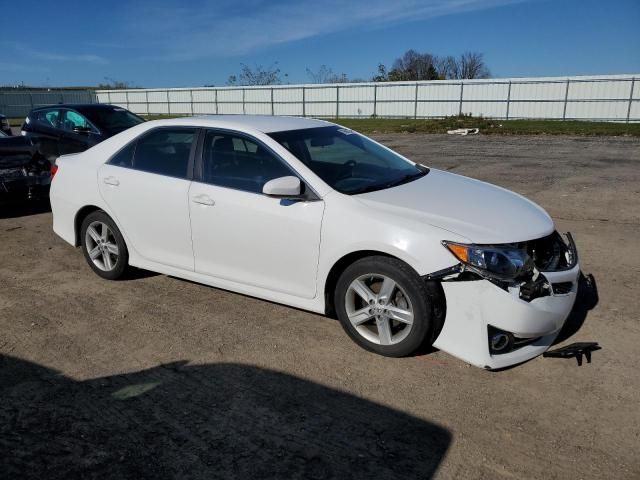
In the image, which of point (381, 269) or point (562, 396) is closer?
point (562, 396)

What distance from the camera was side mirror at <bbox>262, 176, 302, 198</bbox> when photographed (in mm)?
3859

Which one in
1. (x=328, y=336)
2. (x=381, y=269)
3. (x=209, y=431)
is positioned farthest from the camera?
(x=328, y=336)

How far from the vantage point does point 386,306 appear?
3.64 metres

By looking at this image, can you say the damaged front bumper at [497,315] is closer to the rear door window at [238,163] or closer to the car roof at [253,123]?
the rear door window at [238,163]

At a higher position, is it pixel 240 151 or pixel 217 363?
pixel 240 151

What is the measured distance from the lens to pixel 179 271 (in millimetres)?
4762

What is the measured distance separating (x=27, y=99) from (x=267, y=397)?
52009 mm

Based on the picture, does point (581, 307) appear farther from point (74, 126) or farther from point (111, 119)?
point (74, 126)

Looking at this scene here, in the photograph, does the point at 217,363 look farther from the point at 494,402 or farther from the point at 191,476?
the point at 494,402

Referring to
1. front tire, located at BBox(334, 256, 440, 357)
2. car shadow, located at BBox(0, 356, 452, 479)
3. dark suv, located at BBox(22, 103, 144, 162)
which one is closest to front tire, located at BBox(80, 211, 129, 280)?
car shadow, located at BBox(0, 356, 452, 479)

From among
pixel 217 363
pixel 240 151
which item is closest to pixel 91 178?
pixel 240 151

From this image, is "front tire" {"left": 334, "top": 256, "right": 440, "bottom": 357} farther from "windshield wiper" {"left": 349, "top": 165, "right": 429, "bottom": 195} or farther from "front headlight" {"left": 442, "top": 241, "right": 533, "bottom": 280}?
"windshield wiper" {"left": 349, "top": 165, "right": 429, "bottom": 195}

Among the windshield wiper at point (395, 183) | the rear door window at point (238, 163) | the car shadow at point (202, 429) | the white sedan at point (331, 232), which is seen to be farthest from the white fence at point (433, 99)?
the car shadow at point (202, 429)

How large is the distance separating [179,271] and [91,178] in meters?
1.33
